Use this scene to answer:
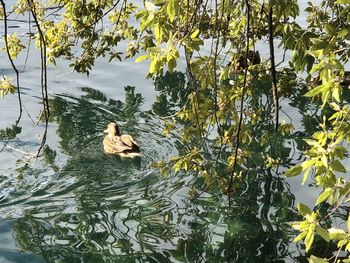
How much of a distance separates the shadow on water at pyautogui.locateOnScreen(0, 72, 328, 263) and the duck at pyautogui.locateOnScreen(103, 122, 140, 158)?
0.33 feet

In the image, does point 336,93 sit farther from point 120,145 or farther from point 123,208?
point 120,145

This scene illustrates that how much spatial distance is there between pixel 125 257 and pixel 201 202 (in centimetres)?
137

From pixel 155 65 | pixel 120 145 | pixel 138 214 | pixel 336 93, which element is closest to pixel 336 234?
pixel 336 93

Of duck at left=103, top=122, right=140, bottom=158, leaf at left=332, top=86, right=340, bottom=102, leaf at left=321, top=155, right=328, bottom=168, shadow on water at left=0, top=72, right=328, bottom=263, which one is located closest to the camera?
leaf at left=332, top=86, right=340, bottom=102

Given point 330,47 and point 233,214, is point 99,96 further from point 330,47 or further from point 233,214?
point 330,47

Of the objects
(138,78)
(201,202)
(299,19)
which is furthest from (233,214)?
(299,19)

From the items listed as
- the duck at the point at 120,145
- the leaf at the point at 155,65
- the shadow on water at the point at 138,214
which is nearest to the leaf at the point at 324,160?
the leaf at the point at 155,65

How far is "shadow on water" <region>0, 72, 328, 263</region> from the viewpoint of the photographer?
18.3 feet

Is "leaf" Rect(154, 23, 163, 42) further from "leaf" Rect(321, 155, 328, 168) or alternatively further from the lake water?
the lake water

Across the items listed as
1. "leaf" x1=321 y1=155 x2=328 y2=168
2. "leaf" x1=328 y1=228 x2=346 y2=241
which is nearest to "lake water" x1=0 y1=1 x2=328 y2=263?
"leaf" x1=321 y1=155 x2=328 y2=168

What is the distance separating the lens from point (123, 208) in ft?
20.9

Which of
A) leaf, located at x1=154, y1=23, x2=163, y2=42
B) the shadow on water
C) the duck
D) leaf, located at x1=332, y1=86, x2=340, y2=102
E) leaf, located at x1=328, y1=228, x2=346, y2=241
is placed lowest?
the shadow on water

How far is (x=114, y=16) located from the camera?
5.68 meters

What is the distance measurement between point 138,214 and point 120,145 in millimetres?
1512
